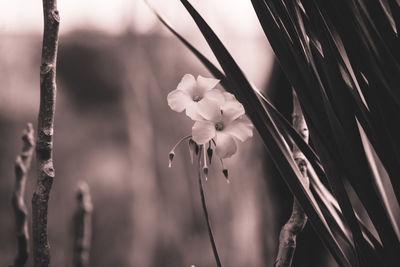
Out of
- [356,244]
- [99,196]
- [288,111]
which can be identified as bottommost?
[356,244]

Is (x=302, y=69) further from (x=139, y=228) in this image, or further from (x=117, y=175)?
(x=117, y=175)

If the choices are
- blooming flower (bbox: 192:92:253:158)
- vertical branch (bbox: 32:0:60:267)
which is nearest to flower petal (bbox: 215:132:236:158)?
blooming flower (bbox: 192:92:253:158)

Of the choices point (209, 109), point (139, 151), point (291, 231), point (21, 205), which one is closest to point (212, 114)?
point (209, 109)

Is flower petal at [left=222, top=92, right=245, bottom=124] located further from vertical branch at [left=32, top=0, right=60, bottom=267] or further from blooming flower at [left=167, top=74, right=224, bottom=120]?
vertical branch at [left=32, top=0, right=60, bottom=267]

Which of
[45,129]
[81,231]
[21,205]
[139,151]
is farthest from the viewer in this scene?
[139,151]

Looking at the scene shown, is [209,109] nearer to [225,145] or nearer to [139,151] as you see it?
[225,145]

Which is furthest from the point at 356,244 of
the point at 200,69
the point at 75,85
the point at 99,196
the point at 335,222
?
the point at 75,85

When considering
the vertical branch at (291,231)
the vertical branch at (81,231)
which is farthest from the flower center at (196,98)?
the vertical branch at (81,231)
